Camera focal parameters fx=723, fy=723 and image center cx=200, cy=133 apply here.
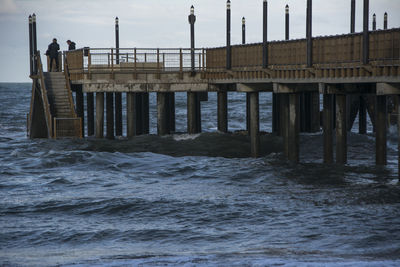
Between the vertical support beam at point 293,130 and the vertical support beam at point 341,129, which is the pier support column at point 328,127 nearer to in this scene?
the vertical support beam at point 341,129

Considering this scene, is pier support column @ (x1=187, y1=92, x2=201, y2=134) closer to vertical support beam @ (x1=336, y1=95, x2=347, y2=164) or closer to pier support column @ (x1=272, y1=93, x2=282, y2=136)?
pier support column @ (x1=272, y1=93, x2=282, y2=136)

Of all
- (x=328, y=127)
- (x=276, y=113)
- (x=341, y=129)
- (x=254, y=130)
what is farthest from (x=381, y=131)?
(x=276, y=113)

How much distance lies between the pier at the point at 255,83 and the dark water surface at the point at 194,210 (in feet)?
6.73

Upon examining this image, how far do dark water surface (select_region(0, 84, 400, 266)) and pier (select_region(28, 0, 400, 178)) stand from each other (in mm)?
2052

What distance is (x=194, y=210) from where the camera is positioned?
19469 mm

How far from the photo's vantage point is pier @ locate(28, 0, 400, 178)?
24062mm

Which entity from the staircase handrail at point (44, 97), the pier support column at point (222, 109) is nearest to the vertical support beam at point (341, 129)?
the pier support column at point (222, 109)

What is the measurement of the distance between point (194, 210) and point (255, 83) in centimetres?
1314

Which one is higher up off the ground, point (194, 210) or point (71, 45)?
point (71, 45)

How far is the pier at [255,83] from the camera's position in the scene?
24062 millimetres

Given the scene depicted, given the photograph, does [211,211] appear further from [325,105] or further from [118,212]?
[325,105]

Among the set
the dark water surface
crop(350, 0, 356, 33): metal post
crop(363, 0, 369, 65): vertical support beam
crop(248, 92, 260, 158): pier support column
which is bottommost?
the dark water surface

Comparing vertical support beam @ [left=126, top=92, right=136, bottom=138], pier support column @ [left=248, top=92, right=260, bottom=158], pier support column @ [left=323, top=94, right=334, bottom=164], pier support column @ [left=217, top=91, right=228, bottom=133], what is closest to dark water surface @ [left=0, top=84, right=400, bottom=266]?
pier support column @ [left=323, top=94, right=334, bottom=164]

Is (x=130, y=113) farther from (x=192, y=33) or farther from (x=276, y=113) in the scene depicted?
(x=276, y=113)
